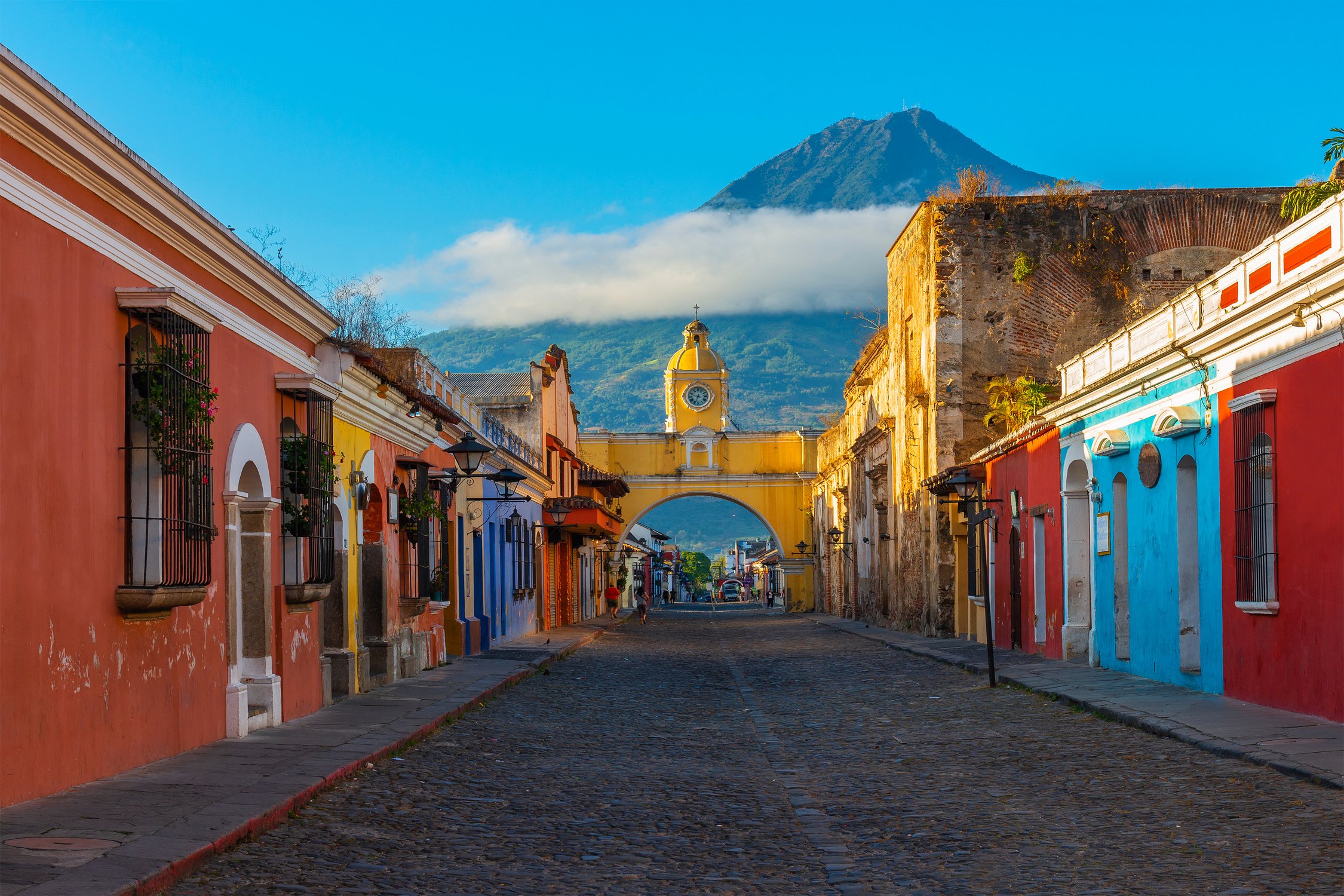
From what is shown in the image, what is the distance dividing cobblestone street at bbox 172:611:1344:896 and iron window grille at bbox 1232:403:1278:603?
176 centimetres

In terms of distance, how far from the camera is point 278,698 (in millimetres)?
10875

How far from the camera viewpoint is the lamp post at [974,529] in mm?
14555

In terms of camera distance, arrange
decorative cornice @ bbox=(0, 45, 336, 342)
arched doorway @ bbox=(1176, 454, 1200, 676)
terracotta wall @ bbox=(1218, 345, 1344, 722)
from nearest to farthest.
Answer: decorative cornice @ bbox=(0, 45, 336, 342) < terracotta wall @ bbox=(1218, 345, 1344, 722) < arched doorway @ bbox=(1176, 454, 1200, 676)

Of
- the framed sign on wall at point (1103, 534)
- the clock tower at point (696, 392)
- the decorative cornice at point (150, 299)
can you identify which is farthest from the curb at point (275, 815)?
the clock tower at point (696, 392)

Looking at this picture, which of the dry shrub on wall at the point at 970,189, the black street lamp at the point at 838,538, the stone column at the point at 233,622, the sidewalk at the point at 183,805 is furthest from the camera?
the black street lamp at the point at 838,538

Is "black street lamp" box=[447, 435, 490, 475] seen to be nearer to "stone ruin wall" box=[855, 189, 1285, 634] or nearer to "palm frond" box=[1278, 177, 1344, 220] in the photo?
"palm frond" box=[1278, 177, 1344, 220]

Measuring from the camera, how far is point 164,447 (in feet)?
26.6

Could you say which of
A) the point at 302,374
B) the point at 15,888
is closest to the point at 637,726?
the point at 302,374

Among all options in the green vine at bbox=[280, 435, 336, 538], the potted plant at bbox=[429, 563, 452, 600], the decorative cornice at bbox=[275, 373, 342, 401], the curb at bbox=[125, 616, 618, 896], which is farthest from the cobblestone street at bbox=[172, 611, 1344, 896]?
the potted plant at bbox=[429, 563, 452, 600]

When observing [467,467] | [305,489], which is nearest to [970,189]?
[467,467]

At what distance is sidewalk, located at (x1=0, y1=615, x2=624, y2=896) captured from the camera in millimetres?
5082

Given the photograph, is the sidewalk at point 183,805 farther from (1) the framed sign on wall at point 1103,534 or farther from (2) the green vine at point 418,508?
(1) the framed sign on wall at point 1103,534

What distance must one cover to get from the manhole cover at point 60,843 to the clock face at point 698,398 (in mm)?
58519

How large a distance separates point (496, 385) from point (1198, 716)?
2855cm
